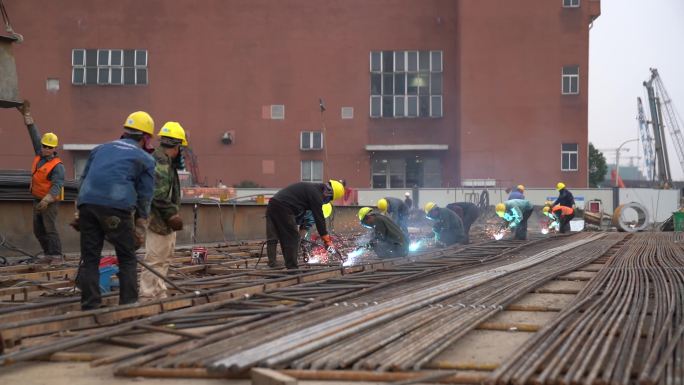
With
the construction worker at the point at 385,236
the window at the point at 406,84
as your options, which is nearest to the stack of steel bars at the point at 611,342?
the construction worker at the point at 385,236

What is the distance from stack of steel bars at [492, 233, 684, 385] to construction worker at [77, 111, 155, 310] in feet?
11.1

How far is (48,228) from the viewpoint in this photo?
1128cm

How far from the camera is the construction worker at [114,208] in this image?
21.0ft

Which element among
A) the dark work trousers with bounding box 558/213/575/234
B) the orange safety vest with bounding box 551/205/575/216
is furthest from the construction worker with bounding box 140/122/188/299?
the dark work trousers with bounding box 558/213/575/234

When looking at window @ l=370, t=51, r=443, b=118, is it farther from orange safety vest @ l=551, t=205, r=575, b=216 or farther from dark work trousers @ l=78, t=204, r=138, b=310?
dark work trousers @ l=78, t=204, r=138, b=310

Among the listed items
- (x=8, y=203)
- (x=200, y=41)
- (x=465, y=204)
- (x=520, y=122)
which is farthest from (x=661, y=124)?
(x=8, y=203)

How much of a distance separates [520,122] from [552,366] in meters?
33.2

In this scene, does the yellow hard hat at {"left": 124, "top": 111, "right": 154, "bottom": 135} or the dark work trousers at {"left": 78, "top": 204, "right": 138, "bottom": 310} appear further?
the yellow hard hat at {"left": 124, "top": 111, "right": 154, "bottom": 135}

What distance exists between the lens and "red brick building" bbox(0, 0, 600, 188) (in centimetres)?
3788

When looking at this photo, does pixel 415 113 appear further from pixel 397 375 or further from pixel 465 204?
pixel 397 375

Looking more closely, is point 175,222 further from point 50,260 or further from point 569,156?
point 569,156

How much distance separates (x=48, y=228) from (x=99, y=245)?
525 centimetres

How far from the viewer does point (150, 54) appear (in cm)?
3828

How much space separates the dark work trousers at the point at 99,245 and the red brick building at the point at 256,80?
31271 mm
